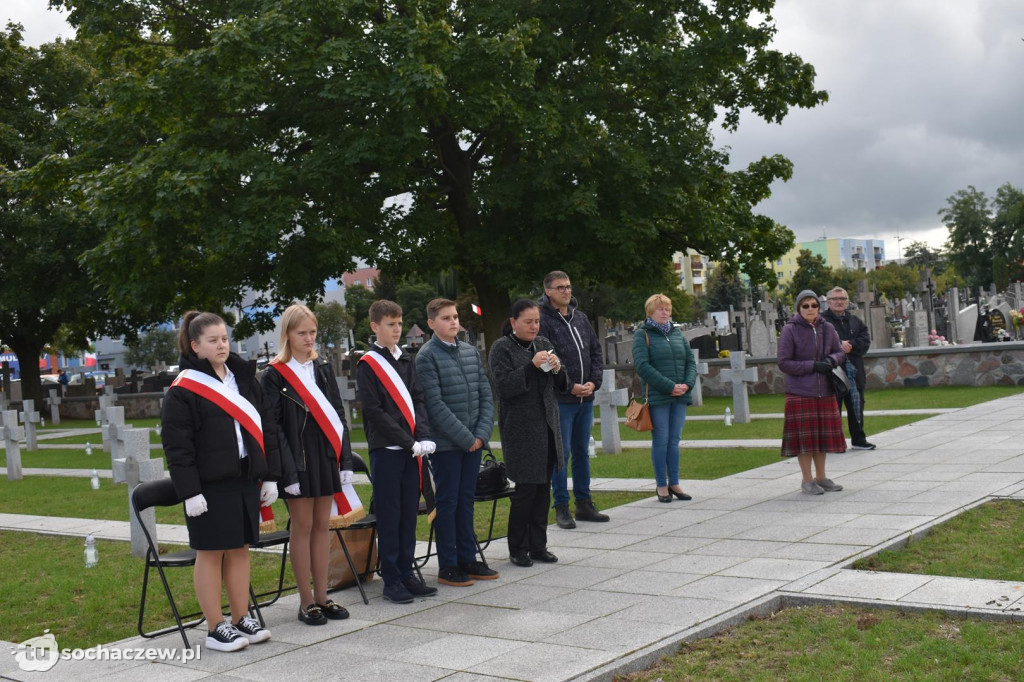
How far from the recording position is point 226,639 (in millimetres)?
5492

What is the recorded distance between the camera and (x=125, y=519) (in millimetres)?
11297

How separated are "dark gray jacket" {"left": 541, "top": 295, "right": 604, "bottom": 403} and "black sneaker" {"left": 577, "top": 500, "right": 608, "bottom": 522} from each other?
0.87m

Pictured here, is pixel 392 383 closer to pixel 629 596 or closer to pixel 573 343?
pixel 629 596

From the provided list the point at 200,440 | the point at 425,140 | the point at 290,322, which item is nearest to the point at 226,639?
the point at 200,440

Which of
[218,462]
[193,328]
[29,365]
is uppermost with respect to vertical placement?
[29,365]

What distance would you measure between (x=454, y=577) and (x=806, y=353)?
4189mm

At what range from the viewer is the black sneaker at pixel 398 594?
634 cm

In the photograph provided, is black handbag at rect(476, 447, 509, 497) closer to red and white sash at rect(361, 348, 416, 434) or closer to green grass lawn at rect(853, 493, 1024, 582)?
red and white sash at rect(361, 348, 416, 434)

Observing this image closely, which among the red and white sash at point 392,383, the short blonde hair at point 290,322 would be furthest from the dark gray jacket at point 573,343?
the short blonde hair at point 290,322

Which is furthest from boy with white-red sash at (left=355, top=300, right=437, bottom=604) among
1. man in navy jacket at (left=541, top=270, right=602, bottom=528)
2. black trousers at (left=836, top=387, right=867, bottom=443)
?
black trousers at (left=836, top=387, right=867, bottom=443)

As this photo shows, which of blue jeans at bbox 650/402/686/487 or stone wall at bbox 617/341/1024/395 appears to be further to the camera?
stone wall at bbox 617/341/1024/395

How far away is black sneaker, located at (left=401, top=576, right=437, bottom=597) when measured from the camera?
652 centimetres

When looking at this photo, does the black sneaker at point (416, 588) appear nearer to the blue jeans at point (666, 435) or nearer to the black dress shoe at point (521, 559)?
the black dress shoe at point (521, 559)

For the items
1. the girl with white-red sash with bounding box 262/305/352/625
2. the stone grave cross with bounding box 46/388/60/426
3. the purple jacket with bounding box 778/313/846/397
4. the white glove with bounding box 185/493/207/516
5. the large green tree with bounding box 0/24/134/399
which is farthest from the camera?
the stone grave cross with bounding box 46/388/60/426
